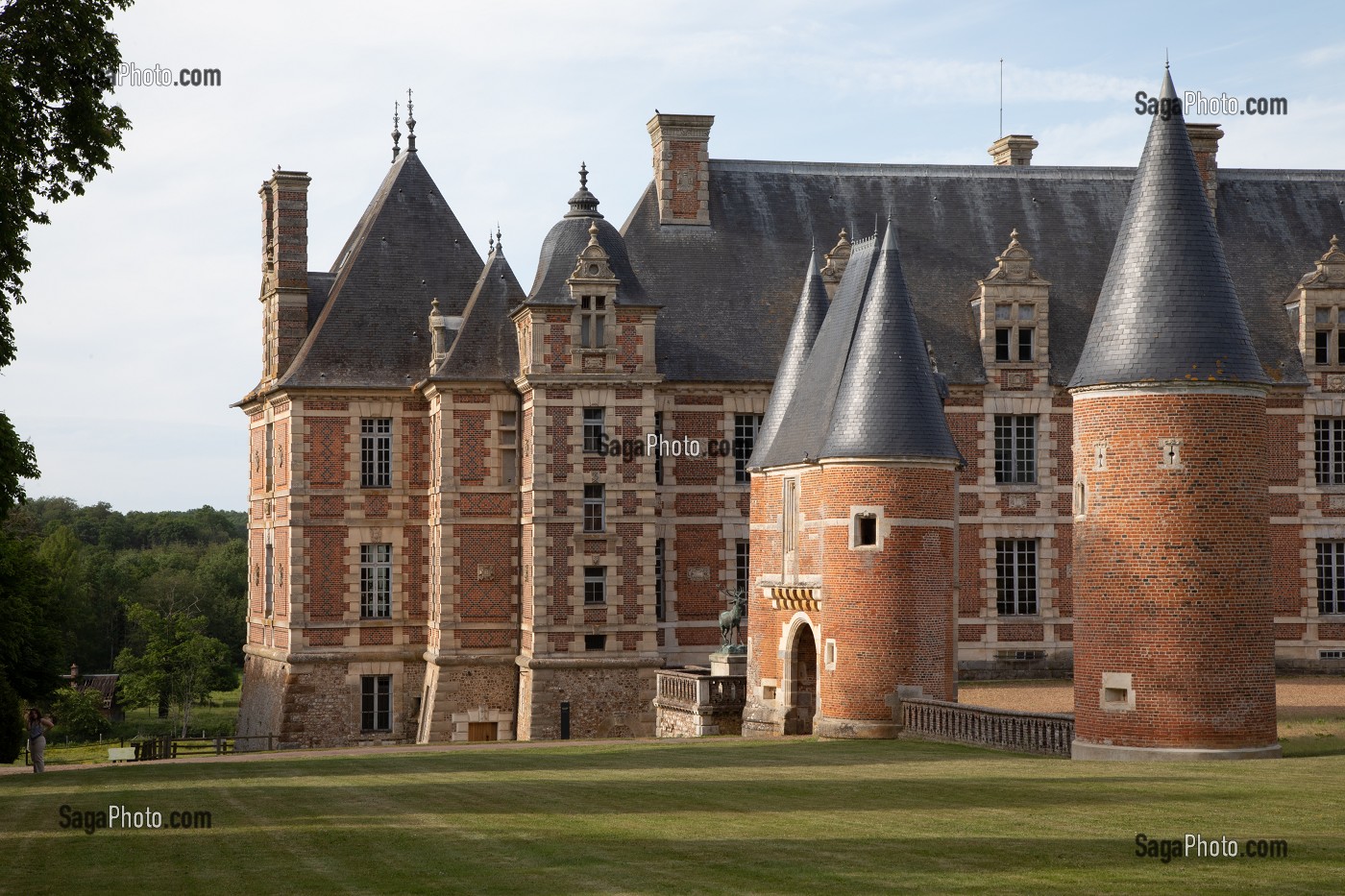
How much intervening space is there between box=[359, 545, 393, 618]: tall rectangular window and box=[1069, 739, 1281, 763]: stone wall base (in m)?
20.8

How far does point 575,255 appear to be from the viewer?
127 ft

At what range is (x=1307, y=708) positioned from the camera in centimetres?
3195

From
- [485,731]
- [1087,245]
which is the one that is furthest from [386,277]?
[1087,245]

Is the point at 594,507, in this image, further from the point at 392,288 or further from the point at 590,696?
the point at 392,288

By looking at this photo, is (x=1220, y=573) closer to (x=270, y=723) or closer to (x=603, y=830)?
(x=603, y=830)

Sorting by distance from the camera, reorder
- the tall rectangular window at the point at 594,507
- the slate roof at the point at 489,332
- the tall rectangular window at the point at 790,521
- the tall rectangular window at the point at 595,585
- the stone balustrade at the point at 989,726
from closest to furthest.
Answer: the stone balustrade at the point at 989,726 < the tall rectangular window at the point at 790,521 < the tall rectangular window at the point at 595,585 < the tall rectangular window at the point at 594,507 < the slate roof at the point at 489,332

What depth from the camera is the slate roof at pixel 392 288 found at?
4012cm

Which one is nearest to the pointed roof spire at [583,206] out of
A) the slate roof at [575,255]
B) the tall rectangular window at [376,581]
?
the slate roof at [575,255]

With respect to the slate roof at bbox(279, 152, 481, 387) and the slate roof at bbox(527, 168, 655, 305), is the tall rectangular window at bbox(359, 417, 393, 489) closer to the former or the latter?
the slate roof at bbox(279, 152, 481, 387)

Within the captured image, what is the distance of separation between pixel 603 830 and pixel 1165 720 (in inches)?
381

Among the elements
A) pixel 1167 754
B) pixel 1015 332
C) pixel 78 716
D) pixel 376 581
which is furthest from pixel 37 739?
pixel 78 716

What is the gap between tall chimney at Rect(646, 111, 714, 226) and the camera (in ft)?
138

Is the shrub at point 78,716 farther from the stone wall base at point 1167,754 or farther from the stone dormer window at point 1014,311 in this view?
the stone wall base at point 1167,754

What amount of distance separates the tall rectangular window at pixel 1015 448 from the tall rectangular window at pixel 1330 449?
22.6 ft
